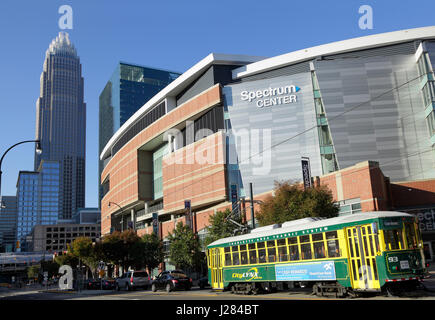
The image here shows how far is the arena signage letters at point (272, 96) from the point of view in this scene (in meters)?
53.2

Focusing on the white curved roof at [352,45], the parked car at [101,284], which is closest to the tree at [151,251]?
the parked car at [101,284]

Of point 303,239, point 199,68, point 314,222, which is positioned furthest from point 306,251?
point 199,68

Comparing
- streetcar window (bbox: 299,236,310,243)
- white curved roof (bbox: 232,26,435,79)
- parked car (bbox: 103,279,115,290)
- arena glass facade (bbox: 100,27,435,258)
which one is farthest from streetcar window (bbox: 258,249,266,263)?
white curved roof (bbox: 232,26,435,79)

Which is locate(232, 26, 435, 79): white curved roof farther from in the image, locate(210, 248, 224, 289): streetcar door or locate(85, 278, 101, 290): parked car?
locate(210, 248, 224, 289): streetcar door

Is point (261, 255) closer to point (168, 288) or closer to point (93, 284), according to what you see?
point (168, 288)

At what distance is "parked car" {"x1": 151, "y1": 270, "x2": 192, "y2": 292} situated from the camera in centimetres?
2838

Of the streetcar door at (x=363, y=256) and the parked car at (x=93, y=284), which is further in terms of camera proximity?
the parked car at (x=93, y=284)

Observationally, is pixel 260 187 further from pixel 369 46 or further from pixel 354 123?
pixel 369 46

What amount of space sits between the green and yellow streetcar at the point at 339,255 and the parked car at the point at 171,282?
9002 mm

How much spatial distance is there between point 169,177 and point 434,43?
41097 mm

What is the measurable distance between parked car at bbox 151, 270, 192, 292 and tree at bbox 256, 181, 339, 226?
22.9 feet

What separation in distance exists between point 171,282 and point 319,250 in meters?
14.5

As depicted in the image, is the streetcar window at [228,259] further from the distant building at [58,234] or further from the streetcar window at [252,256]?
the distant building at [58,234]

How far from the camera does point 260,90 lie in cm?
5475
